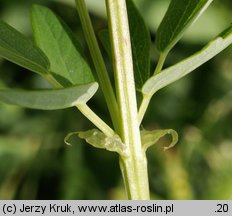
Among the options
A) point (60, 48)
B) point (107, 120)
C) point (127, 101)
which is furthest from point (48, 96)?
point (107, 120)

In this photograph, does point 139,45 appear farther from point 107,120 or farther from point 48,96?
point 107,120

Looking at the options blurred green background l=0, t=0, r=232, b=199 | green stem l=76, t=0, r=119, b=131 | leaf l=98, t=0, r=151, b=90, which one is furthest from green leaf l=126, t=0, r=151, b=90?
blurred green background l=0, t=0, r=232, b=199

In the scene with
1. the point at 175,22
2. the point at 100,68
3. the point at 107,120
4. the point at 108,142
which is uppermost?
the point at 107,120

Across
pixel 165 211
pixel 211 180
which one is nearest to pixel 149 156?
pixel 211 180

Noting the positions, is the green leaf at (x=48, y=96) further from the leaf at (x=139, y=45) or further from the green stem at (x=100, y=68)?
the leaf at (x=139, y=45)

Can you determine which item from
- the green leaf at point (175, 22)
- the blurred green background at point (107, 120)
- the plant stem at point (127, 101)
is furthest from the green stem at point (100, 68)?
the blurred green background at point (107, 120)

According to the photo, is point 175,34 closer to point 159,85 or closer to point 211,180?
point 159,85
